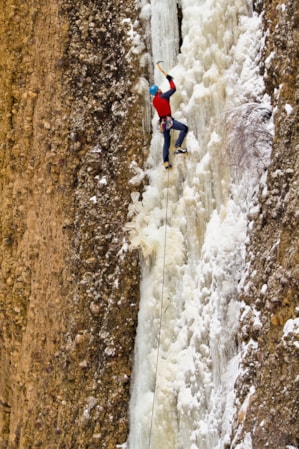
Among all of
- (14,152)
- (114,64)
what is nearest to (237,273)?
(114,64)

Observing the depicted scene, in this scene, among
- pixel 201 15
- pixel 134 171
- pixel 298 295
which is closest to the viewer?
pixel 298 295

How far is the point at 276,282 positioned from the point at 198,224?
235 cm

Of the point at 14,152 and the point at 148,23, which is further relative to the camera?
the point at 14,152

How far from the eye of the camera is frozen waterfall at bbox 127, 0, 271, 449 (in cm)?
889

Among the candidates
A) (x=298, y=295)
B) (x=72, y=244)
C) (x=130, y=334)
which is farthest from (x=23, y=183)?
(x=298, y=295)

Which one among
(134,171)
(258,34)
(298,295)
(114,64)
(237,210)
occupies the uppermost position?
(114,64)

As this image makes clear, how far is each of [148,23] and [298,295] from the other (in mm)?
5865

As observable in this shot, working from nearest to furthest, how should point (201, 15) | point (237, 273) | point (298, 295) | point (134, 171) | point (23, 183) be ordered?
point (298, 295), point (237, 273), point (201, 15), point (134, 171), point (23, 183)

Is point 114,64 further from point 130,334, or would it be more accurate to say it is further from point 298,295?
point 298,295

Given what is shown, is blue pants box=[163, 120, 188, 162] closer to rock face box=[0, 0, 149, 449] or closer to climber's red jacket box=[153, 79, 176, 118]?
climber's red jacket box=[153, 79, 176, 118]

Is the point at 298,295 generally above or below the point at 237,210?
below

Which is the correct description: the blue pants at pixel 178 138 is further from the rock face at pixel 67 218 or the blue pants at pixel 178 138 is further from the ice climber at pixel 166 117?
the rock face at pixel 67 218

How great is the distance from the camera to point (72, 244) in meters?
11.8

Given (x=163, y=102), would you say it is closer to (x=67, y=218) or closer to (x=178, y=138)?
(x=178, y=138)
